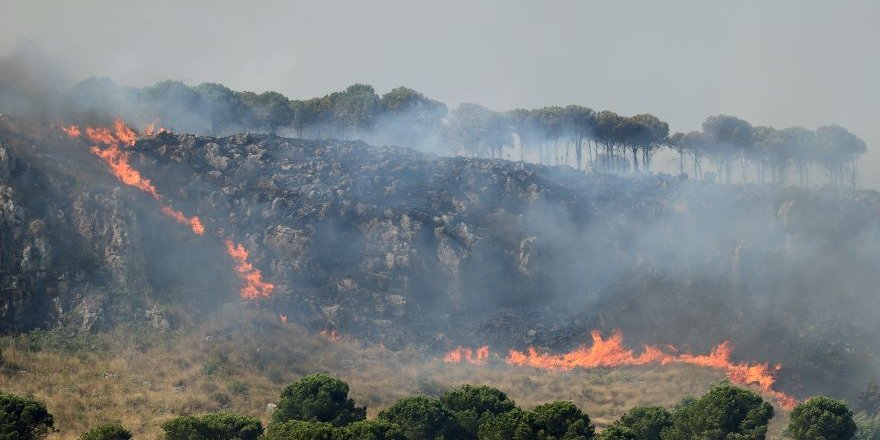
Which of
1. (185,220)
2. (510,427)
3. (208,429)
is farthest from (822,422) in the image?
(185,220)

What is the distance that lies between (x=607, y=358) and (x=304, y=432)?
54.1 m

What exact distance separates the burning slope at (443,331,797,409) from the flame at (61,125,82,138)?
5825cm

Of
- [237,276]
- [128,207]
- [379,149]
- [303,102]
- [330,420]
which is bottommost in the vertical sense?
[330,420]

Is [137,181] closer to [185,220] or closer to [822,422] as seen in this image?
[185,220]

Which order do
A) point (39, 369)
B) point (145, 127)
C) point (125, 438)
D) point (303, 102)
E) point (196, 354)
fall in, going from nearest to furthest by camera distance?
point (125, 438) → point (39, 369) → point (196, 354) → point (145, 127) → point (303, 102)

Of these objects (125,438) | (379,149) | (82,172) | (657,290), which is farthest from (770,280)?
(82,172)

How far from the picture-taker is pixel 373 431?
51.7 m

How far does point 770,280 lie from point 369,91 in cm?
7458

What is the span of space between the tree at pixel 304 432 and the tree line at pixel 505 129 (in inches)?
3319

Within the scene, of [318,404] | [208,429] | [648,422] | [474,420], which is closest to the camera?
[208,429]

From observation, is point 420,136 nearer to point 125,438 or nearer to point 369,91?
point 369,91

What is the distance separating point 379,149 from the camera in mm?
125438

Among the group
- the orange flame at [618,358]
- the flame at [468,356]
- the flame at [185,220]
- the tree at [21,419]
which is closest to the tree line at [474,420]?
the tree at [21,419]

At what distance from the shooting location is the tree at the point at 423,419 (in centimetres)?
5812
